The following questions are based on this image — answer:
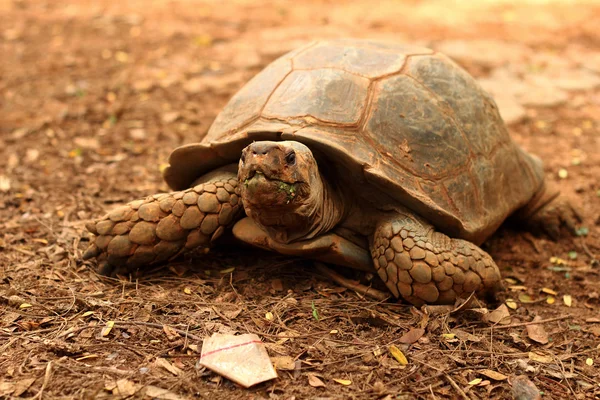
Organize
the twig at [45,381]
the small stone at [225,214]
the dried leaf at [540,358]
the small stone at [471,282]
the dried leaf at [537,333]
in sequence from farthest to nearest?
the small stone at [225,214] → the small stone at [471,282] → the dried leaf at [537,333] → the dried leaf at [540,358] → the twig at [45,381]

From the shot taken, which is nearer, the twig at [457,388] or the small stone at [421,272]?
the twig at [457,388]

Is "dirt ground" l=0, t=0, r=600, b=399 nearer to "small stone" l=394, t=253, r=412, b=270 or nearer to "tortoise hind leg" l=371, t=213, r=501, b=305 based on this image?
"tortoise hind leg" l=371, t=213, r=501, b=305

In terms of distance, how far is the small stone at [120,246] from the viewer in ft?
11.0

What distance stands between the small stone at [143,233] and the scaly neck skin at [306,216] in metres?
0.56

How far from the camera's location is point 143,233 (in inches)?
132

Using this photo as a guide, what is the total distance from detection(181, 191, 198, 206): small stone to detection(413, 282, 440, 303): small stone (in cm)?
122

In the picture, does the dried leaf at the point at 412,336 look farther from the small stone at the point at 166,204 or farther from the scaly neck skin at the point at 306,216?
the small stone at the point at 166,204

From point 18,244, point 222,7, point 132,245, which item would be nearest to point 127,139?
point 18,244

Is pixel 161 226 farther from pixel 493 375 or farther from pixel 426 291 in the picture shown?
pixel 493 375

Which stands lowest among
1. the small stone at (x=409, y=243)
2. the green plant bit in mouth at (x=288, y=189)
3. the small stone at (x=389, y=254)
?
the small stone at (x=389, y=254)

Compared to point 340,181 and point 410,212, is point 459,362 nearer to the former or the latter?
point 410,212

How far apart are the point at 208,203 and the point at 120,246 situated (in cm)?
50

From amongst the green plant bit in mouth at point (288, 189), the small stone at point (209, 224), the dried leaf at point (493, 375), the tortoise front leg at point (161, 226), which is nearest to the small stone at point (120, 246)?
the tortoise front leg at point (161, 226)

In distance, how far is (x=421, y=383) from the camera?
2727 millimetres
